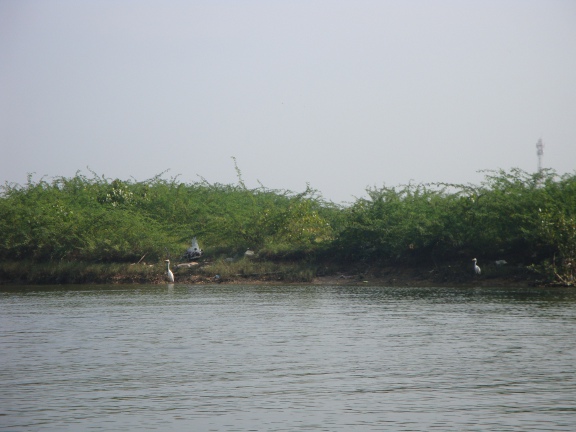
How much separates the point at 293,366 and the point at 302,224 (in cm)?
2785

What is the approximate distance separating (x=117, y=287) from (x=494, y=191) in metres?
17.7

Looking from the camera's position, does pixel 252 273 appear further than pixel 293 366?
Yes

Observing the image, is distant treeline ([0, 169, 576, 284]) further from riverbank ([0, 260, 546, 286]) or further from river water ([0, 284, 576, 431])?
river water ([0, 284, 576, 431])

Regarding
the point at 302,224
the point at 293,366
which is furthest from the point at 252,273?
the point at 293,366

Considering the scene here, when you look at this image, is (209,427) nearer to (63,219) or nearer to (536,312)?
(536,312)

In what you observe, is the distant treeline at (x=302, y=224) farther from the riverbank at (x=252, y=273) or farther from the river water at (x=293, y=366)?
the river water at (x=293, y=366)

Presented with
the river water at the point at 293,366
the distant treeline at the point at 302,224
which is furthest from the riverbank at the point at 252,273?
the river water at the point at 293,366

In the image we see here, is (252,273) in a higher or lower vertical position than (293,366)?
higher

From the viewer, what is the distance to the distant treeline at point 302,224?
34375 mm

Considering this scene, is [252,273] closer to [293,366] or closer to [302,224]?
[302,224]

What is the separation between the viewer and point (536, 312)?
23.0m

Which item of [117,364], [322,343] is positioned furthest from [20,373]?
[322,343]

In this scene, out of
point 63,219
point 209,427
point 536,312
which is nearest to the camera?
point 209,427

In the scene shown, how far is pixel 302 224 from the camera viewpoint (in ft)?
141
